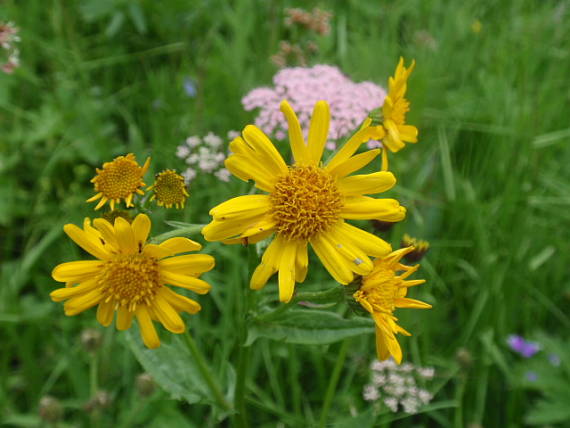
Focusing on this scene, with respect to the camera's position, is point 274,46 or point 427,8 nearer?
point 274,46

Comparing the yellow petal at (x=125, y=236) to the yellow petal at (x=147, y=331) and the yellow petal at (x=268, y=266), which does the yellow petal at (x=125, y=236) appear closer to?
the yellow petal at (x=147, y=331)

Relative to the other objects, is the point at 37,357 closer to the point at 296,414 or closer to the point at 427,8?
the point at 296,414

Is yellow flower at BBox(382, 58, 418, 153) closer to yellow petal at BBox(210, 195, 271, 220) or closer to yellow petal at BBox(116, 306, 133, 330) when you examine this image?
yellow petal at BBox(210, 195, 271, 220)

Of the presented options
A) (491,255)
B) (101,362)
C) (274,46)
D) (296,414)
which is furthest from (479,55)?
(101,362)

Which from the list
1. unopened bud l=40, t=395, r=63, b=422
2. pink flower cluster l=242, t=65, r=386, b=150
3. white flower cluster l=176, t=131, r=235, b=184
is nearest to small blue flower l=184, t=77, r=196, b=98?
pink flower cluster l=242, t=65, r=386, b=150

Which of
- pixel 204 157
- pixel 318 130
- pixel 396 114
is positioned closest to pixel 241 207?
pixel 318 130

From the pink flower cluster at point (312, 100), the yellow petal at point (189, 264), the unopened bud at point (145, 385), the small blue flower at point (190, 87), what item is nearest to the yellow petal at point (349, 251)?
the yellow petal at point (189, 264)

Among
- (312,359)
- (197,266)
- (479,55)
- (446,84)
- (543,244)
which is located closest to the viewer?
(197,266)
